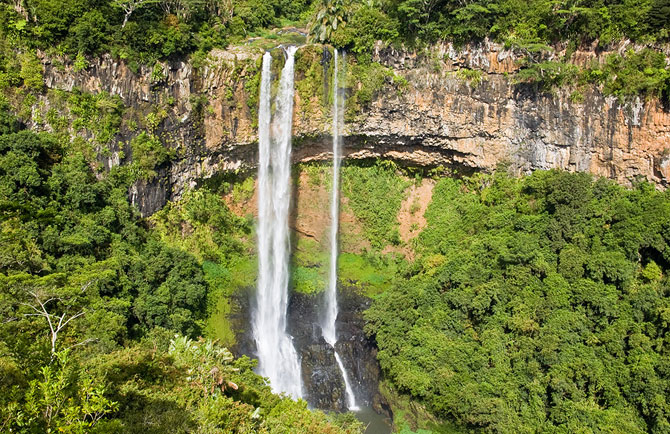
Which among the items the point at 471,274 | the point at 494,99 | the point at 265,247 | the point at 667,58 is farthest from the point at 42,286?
the point at 667,58

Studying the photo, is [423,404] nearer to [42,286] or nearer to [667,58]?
[42,286]

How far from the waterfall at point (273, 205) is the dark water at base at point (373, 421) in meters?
4.39

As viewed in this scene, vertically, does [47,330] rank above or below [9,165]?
below

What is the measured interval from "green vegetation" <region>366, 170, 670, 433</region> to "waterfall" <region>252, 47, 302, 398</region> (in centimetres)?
422

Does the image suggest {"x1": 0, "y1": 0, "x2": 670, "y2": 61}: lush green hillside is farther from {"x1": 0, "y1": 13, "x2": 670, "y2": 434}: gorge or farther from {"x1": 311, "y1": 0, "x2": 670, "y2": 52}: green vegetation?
{"x1": 0, "y1": 13, "x2": 670, "y2": 434}: gorge

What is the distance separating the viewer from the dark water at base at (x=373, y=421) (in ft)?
59.9

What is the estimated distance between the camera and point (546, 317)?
18.3 m

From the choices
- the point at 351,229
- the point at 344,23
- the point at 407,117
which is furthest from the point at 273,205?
the point at 344,23

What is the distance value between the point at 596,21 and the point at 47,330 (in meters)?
20.2

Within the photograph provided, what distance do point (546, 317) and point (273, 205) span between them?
1204cm

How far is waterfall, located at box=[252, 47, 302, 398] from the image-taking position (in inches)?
899

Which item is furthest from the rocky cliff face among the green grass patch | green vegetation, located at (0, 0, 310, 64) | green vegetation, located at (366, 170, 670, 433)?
the green grass patch

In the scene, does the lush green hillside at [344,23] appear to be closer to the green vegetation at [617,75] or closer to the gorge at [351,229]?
the gorge at [351,229]

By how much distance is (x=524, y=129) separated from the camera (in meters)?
22.7
